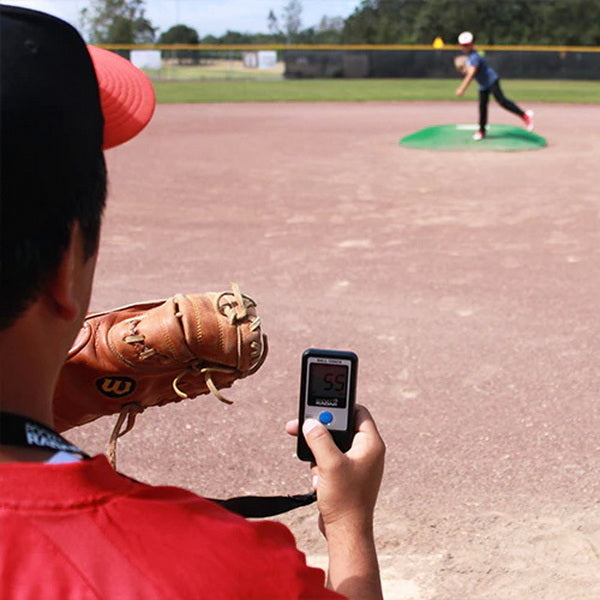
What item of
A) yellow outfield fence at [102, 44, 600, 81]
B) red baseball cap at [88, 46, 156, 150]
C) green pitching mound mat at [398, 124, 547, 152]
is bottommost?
green pitching mound mat at [398, 124, 547, 152]

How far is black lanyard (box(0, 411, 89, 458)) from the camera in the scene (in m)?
0.84

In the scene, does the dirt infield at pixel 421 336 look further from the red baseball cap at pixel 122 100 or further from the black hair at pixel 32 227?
the black hair at pixel 32 227

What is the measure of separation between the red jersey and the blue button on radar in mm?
561

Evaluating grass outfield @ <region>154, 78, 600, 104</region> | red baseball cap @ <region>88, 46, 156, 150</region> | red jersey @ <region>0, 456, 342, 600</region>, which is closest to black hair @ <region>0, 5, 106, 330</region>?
red jersey @ <region>0, 456, 342, 600</region>

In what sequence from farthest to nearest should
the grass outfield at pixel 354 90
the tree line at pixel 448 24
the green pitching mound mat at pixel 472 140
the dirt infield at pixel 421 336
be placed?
1. the tree line at pixel 448 24
2. the grass outfield at pixel 354 90
3. the green pitching mound mat at pixel 472 140
4. the dirt infield at pixel 421 336

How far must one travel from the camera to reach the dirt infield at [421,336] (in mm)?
2963

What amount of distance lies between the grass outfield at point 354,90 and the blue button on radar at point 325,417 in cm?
2507

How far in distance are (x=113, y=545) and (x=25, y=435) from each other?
0.14m

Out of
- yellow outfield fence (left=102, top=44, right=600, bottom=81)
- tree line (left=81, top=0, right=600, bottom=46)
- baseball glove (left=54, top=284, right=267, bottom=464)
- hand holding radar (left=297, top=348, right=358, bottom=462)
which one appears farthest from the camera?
tree line (left=81, top=0, right=600, bottom=46)

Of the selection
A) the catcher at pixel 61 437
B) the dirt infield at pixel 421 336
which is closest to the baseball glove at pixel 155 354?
the catcher at pixel 61 437

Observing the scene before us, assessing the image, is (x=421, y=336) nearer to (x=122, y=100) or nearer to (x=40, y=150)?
(x=122, y=100)

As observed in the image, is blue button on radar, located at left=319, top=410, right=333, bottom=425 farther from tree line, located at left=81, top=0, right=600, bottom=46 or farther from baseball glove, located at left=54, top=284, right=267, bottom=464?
tree line, located at left=81, top=0, right=600, bottom=46

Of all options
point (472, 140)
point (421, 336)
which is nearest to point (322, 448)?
point (421, 336)

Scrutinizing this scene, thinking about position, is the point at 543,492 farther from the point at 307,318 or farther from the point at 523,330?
the point at 307,318
